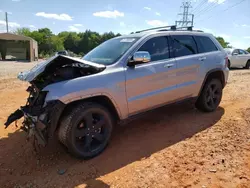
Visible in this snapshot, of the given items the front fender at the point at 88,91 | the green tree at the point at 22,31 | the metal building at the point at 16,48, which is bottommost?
the front fender at the point at 88,91

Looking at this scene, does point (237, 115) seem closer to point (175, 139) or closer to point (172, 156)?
point (175, 139)

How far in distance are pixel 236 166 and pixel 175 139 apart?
115 centimetres

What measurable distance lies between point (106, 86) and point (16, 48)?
99.9 feet

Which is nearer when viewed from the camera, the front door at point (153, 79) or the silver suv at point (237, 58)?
the front door at point (153, 79)

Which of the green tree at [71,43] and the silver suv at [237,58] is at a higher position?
the green tree at [71,43]

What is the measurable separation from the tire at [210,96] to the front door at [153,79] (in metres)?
1.16

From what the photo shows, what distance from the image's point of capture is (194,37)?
16.8 feet

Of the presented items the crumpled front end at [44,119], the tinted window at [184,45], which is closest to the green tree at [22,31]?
the tinted window at [184,45]

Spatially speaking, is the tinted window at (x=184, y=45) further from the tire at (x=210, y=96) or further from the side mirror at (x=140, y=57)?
the side mirror at (x=140, y=57)

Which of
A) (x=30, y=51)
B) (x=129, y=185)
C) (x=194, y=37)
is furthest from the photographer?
(x=30, y=51)

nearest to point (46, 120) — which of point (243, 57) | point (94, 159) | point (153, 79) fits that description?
point (94, 159)

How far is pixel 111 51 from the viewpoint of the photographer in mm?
4199

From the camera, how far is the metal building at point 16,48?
28.8m

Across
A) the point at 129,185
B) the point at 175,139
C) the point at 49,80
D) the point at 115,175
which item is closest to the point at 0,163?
the point at 49,80
